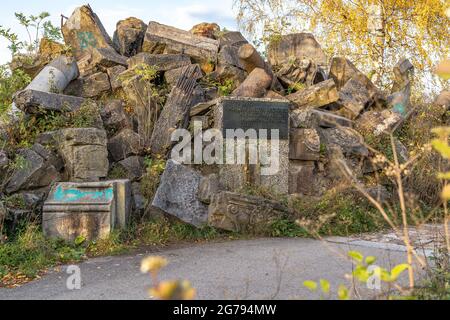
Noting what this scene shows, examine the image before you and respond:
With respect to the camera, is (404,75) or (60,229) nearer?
(60,229)

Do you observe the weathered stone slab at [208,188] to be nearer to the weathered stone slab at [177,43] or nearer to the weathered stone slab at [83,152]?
the weathered stone slab at [83,152]

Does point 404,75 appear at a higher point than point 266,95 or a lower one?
higher

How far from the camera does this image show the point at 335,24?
15367 mm

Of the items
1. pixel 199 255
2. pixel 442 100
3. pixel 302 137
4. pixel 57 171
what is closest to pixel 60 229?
pixel 57 171

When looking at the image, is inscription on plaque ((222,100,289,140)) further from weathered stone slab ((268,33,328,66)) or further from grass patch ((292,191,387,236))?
weathered stone slab ((268,33,328,66))

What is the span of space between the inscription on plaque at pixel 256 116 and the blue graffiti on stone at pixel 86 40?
16.5 feet

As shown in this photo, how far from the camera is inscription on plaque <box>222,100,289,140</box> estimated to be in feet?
25.1

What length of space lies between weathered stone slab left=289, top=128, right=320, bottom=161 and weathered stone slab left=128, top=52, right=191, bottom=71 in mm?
2882

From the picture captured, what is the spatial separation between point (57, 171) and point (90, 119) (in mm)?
1110

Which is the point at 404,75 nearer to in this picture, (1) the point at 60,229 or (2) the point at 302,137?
(2) the point at 302,137

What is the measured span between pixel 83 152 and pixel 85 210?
1220 millimetres

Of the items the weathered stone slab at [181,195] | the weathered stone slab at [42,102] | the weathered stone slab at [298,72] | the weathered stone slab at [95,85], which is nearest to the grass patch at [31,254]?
the weathered stone slab at [181,195]

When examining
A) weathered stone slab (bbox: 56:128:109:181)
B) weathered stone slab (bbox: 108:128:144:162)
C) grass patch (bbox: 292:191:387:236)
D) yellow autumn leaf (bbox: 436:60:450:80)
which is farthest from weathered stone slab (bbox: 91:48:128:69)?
yellow autumn leaf (bbox: 436:60:450:80)
